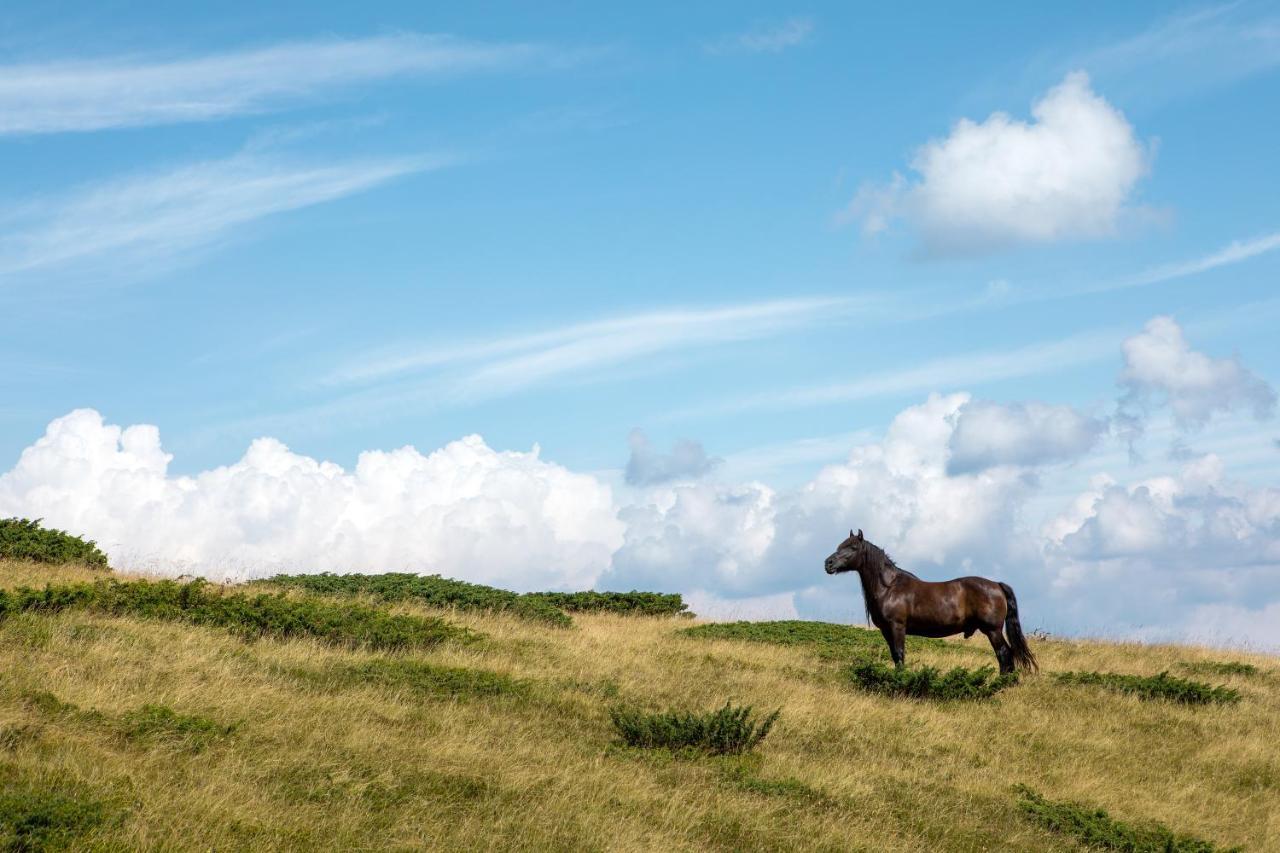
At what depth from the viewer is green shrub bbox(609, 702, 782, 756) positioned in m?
13.7

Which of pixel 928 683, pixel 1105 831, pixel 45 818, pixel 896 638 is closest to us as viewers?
pixel 45 818

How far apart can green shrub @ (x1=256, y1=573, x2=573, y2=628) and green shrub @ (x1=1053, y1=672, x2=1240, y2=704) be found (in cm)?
1067

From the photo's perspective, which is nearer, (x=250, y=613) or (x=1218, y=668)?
(x=250, y=613)

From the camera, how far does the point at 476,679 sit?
15750 millimetres

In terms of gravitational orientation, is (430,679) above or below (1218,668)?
above

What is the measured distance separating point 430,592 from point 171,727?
1406 cm

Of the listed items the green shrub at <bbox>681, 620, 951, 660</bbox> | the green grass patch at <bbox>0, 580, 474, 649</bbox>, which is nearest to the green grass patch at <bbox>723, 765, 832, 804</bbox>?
the green grass patch at <bbox>0, 580, 474, 649</bbox>

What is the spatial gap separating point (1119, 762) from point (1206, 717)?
388cm

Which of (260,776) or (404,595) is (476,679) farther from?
(404,595)

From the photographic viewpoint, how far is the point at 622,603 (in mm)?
29891

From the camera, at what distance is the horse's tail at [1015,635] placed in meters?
21.5

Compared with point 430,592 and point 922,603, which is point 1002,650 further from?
point 430,592

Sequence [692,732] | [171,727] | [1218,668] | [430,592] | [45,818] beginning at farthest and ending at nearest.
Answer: [430,592]
[1218,668]
[692,732]
[171,727]
[45,818]

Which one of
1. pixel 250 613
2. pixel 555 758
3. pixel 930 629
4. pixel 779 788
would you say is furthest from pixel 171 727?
pixel 930 629
